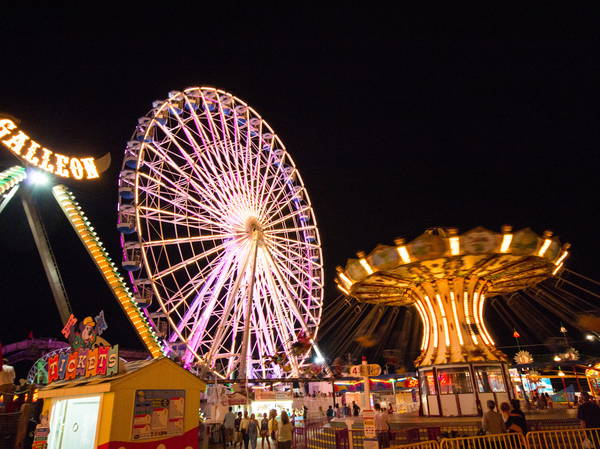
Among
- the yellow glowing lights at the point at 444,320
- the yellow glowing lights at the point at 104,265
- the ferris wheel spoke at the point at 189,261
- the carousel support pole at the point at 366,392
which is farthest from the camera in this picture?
the ferris wheel spoke at the point at 189,261

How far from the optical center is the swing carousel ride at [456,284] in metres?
11.0

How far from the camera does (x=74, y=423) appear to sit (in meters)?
7.43

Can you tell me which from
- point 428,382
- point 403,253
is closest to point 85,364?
point 403,253

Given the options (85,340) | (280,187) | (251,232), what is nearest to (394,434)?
(85,340)

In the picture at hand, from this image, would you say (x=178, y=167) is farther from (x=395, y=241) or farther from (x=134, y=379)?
(x=134, y=379)

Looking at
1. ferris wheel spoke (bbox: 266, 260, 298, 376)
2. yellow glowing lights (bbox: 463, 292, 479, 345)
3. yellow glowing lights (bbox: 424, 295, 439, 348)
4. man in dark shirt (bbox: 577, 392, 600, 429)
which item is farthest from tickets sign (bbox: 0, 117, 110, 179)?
man in dark shirt (bbox: 577, 392, 600, 429)

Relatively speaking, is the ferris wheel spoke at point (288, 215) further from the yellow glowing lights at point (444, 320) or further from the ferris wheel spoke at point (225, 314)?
the yellow glowing lights at point (444, 320)

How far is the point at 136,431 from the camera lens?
6691 millimetres

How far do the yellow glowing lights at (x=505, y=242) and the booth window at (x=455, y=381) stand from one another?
3501mm

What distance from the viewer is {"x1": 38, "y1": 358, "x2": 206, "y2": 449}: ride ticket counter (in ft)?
21.5

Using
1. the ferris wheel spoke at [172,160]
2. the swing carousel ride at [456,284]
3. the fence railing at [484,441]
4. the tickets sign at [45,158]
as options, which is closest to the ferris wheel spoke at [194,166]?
the ferris wheel spoke at [172,160]

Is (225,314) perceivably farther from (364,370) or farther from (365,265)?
(364,370)

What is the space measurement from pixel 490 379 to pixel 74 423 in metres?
10.2

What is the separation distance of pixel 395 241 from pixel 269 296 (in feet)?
40.2
